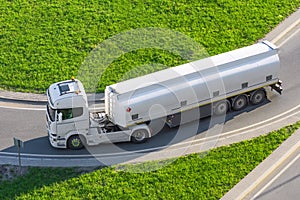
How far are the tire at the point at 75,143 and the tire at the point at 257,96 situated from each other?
9.05 metres

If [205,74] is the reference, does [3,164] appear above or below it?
below

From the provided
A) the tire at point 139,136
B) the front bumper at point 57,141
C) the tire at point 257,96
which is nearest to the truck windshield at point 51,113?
the front bumper at point 57,141

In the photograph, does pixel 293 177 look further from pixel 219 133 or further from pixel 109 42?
pixel 109 42

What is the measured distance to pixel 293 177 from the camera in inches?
1148

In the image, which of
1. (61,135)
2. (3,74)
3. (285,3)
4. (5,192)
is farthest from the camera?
(285,3)

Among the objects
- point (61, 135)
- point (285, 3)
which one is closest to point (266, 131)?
point (61, 135)

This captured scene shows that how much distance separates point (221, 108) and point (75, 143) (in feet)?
24.6

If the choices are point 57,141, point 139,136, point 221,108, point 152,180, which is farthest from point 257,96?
point 57,141

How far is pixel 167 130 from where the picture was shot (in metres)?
31.8

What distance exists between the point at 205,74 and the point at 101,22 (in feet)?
33.3

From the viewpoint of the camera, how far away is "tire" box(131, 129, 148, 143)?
3053 cm

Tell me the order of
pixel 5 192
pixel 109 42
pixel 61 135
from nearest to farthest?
pixel 5 192, pixel 61 135, pixel 109 42

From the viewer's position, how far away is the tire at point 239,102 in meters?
32.6

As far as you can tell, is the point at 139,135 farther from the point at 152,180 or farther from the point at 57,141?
the point at 57,141
